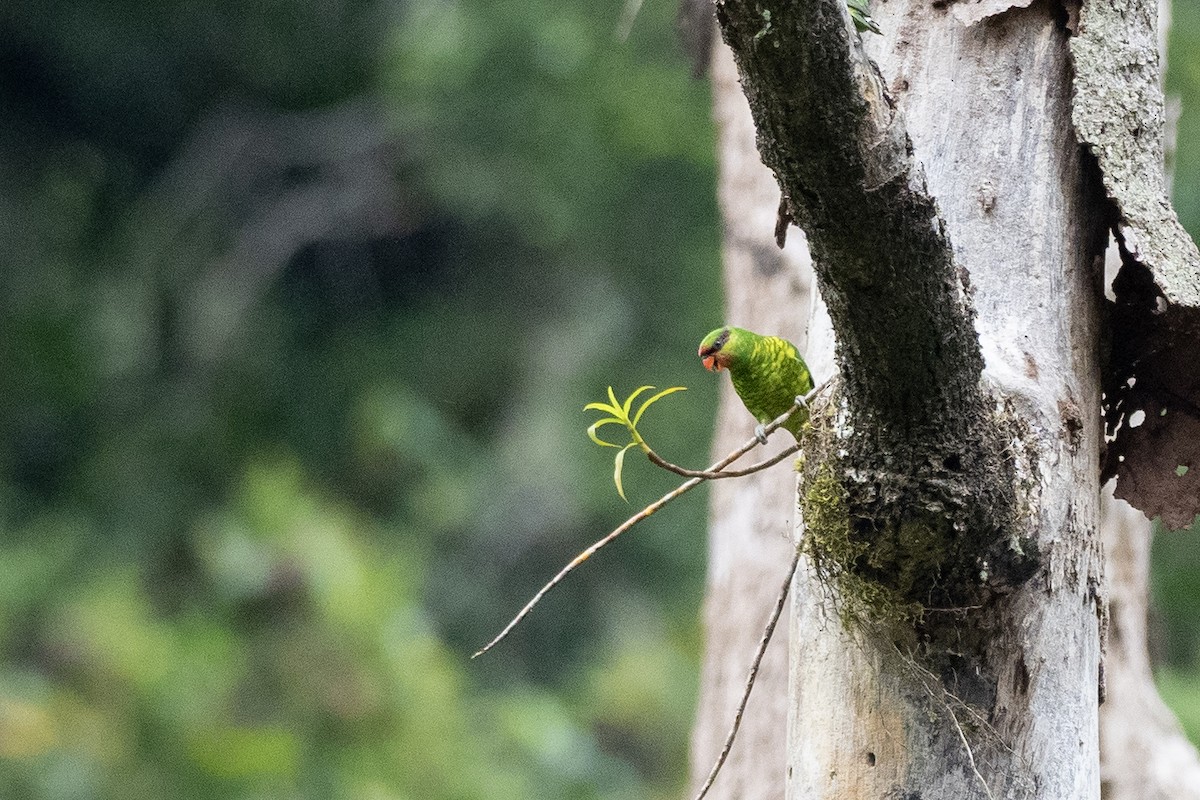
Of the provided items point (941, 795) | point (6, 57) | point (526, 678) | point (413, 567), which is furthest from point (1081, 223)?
point (6, 57)

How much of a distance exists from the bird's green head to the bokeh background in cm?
537

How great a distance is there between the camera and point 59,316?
930 cm

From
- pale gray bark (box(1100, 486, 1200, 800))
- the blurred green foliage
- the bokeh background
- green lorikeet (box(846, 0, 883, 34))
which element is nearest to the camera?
green lorikeet (box(846, 0, 883, 34))

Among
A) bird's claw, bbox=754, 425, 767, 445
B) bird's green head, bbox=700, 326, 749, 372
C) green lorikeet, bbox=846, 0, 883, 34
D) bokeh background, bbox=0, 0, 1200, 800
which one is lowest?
bird's claw, bbox=754, 425, 767, 445


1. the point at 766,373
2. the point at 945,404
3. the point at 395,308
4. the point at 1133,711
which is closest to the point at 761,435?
the point at 766,373

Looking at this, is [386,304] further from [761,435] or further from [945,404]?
[945,404]

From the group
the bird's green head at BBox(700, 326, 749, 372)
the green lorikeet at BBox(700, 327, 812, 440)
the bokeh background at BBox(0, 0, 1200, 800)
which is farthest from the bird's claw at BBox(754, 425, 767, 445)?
the bokeh background at BBox(0, 0, 1200, 800)

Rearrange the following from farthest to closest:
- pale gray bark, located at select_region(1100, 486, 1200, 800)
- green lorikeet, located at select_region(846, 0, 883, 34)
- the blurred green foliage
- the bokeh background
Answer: the blurred green foliage → the bokeh background → pale gray bark, located at select_region(1100, 486, 1200, 800) → green lorikeet, located at select_region(846, 0, 883, 34)

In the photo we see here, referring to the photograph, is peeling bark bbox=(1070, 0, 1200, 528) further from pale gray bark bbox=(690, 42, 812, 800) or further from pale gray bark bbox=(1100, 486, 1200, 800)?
pale gray bark bbox=(1100, 486, 1200, 800)

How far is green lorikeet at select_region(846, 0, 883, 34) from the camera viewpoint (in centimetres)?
141

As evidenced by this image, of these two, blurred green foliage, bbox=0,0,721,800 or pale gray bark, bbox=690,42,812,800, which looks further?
blurred green foliage, bbox=0,0,721,800

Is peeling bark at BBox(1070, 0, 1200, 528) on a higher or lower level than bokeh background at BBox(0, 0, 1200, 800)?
lower

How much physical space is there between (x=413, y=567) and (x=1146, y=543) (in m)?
5.10

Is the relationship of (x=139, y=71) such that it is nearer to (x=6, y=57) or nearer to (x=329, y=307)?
(x=6, y=57)
